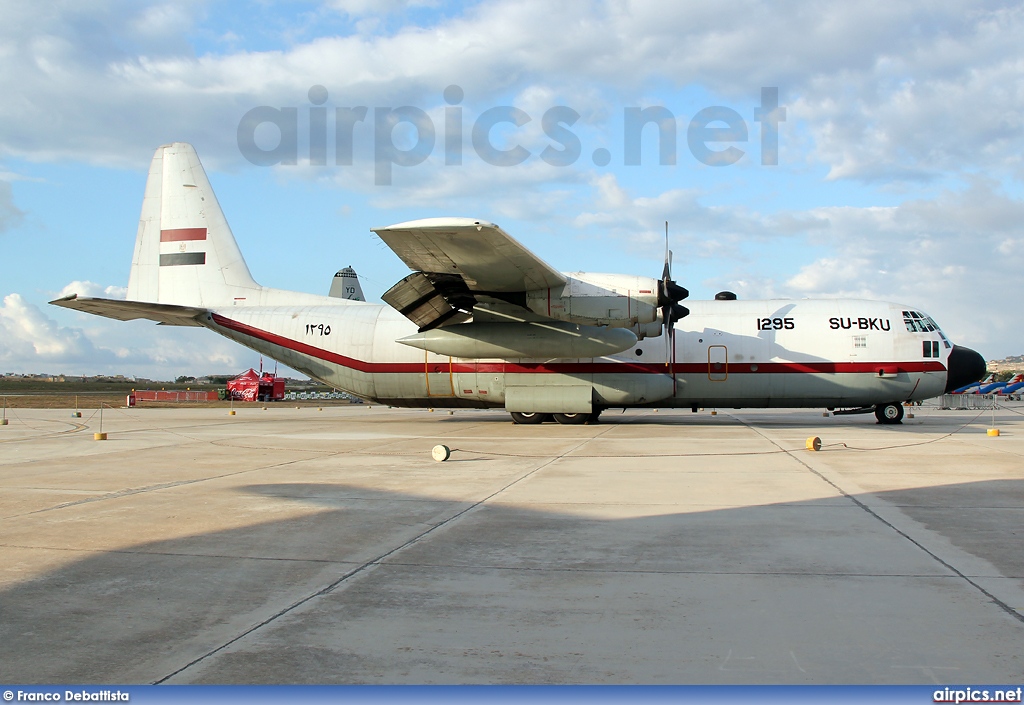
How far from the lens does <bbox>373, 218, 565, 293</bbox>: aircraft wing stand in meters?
15.3

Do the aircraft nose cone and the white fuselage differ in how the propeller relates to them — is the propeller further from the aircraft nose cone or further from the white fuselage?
the aircraft nose cone

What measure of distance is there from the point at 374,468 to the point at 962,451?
38.6ft

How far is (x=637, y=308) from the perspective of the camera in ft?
65.7

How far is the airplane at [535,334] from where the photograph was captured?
2095 cm

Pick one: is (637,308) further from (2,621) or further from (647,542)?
(2,621)

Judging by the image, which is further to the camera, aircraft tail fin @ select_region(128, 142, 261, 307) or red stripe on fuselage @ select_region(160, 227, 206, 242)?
red stripe on fuselage @ select_region(160, 227, 206, 242)

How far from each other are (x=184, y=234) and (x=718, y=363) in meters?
18.6

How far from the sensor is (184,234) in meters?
25.9

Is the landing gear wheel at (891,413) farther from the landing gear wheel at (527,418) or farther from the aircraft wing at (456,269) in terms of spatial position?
the aircraft wing at (456,269)

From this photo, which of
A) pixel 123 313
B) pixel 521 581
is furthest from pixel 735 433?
pixel 123 313

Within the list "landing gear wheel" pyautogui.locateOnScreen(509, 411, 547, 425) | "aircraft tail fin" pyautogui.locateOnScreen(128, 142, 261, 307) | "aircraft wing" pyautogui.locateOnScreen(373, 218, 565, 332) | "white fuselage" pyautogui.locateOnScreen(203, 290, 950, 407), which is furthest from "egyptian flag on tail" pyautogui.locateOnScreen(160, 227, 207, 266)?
"landing gear wheel" pyautogui.locateOnScreen(509, 411, 547, 425)

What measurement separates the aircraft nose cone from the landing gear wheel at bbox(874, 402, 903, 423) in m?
1.51

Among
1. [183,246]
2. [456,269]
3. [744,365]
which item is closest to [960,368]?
[744,365]

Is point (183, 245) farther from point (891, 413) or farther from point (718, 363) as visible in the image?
point (891, 413)
